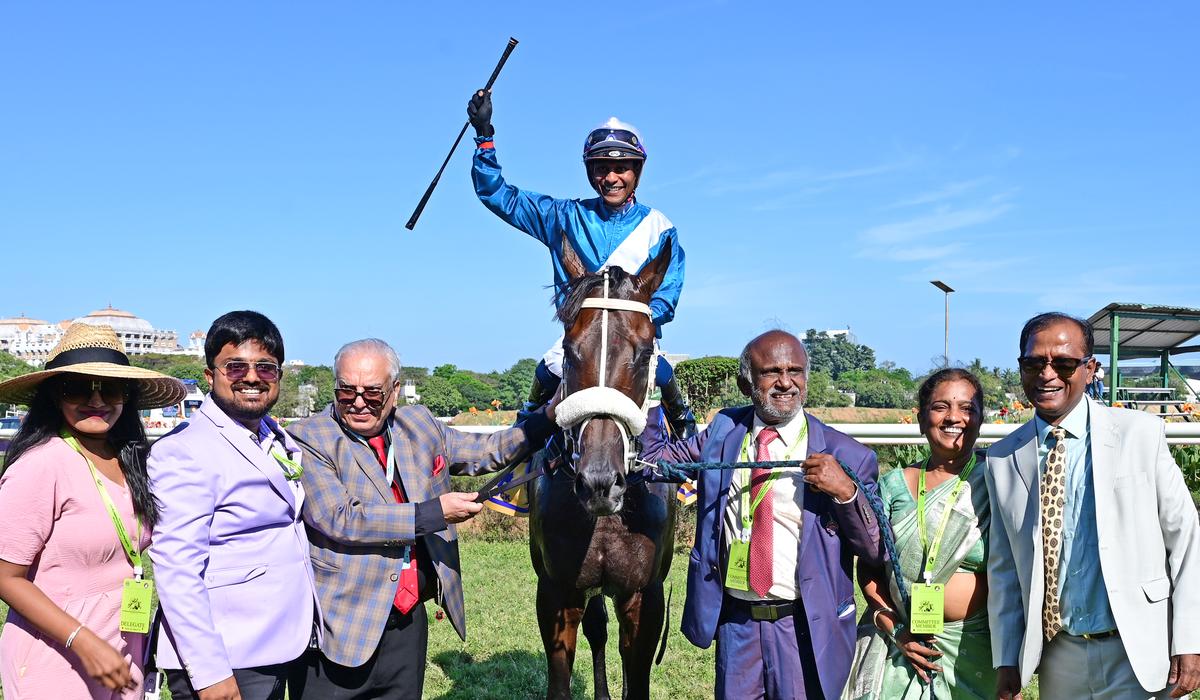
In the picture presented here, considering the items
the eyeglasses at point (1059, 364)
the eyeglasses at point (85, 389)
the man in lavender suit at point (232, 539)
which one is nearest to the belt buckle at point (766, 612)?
the eyeglasses at point (1059, 364)

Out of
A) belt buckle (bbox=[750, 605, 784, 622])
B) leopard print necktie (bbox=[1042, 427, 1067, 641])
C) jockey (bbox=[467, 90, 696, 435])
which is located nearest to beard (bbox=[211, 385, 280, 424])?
jockey (bbox=[467, 90, 696, 435])

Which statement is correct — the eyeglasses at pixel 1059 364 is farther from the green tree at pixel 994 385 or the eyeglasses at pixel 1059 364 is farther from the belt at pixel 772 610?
the green tree at pixel 994 385

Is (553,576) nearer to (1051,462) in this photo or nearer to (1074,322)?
(1051,462)

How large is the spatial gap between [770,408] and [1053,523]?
100 cm

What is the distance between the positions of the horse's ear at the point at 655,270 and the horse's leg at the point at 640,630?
57.2 inches

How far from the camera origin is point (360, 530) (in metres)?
2.99

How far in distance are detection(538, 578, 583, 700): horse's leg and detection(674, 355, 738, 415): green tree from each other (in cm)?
1059

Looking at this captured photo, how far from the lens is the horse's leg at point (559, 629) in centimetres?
405

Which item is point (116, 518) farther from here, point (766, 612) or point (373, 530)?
point (766, 612)

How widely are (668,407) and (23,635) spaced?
9.74 feet

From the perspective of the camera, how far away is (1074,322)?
9.36 ft

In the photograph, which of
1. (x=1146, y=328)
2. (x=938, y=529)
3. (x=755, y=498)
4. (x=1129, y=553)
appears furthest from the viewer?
(x=1146, y=328)

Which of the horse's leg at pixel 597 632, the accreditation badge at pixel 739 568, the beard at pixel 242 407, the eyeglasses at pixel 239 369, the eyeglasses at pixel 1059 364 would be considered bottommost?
the horse's leg at pixel 597 632

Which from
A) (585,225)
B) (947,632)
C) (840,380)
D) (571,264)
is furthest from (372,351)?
(840,380)
